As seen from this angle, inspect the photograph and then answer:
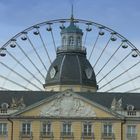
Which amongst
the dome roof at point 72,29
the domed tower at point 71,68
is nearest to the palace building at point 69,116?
the domed tower at point 71,68

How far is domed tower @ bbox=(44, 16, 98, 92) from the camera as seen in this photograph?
422 ft

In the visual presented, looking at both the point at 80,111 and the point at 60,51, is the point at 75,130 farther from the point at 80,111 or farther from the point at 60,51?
the point at 60,51

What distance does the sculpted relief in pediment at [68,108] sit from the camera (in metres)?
120

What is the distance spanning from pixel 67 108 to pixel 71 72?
975cm

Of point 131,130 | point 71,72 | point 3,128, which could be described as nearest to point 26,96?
point 3,128

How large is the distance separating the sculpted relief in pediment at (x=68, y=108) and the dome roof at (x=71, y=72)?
8.03m

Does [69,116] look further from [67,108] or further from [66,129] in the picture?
[66,129]

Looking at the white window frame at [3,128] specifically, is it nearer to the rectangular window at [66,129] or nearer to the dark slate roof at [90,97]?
the dark slate roof at [90,97]

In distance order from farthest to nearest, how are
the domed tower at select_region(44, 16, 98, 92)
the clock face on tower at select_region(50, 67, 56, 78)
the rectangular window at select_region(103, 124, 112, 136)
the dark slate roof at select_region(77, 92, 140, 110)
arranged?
the clock face on tower at select_region(50, 67, 56, 78) → the domed tower at select_region(44, 16, 98, 92) → the dark slate roof at select_region(77, 92, 140, 110) → the rectangular window at select_region(103, 124, 112, 136)

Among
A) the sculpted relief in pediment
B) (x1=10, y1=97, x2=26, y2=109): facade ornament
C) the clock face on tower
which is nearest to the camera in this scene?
the sculpted relief in pediment

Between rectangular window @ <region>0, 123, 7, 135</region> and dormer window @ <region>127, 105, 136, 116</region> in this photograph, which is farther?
dormer window @ <region>127, 105, 136, 116</region>

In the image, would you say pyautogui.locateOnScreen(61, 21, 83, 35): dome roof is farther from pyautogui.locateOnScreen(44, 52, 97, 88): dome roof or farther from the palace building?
the palace building

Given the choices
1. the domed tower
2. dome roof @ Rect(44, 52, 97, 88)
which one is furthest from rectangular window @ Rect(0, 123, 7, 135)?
dome roof @ Rect(44, 52, 97, 88)

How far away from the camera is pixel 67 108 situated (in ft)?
395
